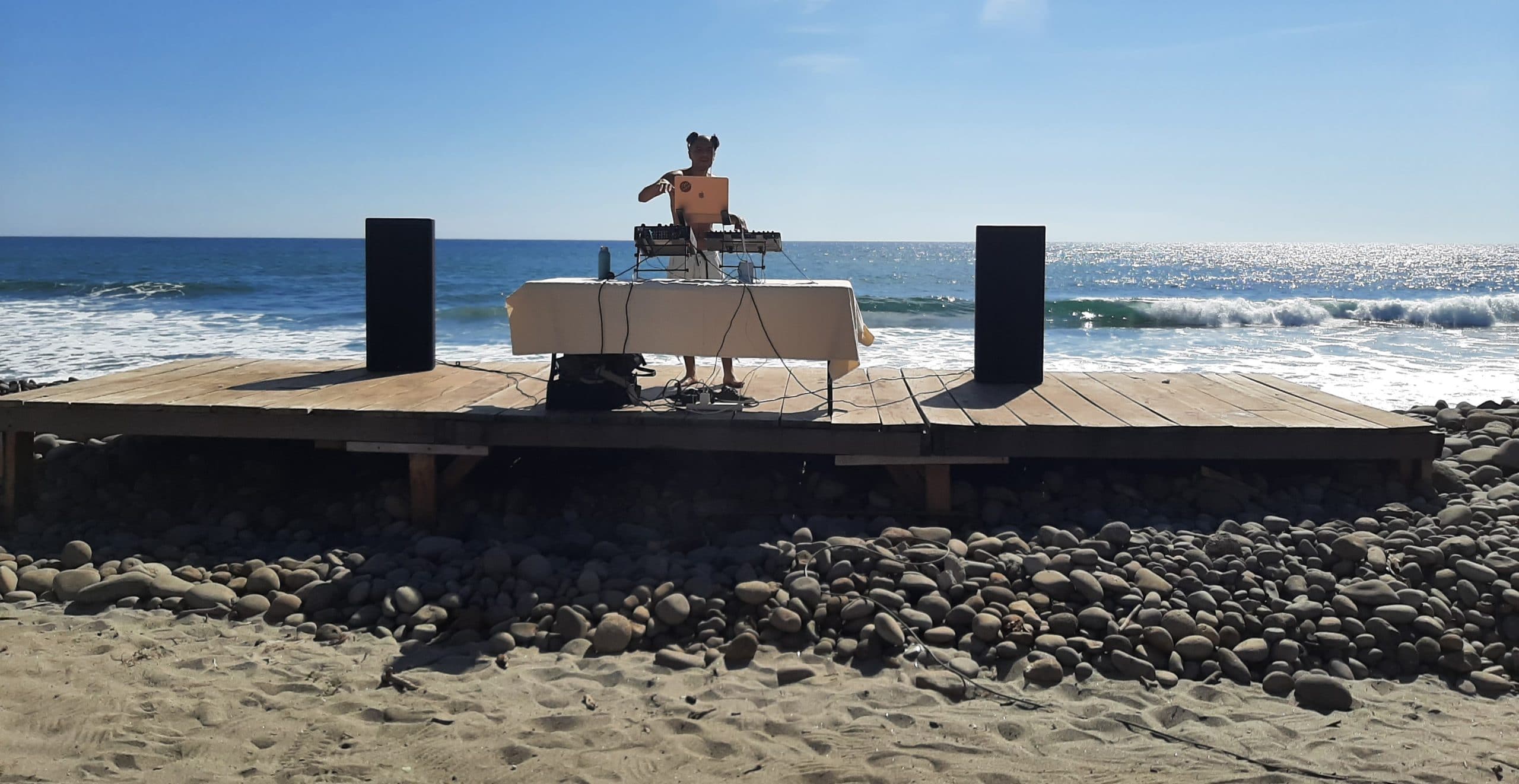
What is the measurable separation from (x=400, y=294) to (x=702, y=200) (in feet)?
6.74

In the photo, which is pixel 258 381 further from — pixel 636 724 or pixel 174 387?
pixel 636 724

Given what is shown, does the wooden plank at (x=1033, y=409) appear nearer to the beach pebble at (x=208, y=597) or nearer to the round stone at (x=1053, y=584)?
the round stone at (x=1053, y=584)

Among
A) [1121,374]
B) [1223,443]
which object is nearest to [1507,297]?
[1121,374]

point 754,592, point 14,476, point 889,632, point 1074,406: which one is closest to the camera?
point 889,632

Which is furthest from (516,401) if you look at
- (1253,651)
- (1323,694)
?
(1323,694)

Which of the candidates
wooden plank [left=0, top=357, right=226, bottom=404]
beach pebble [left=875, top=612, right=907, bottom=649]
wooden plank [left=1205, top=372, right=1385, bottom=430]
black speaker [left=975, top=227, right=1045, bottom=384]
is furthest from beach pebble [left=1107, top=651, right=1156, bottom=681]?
wooden plank [left=0, top=357, right=226, bottom=404]

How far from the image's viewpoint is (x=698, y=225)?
5.53 metres

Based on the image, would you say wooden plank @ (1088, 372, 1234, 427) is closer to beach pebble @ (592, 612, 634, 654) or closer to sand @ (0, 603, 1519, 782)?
sand @ (0, 603, 1519, 782)

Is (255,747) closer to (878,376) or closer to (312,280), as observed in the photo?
(878,376)

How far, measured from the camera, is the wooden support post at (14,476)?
524 centimetres

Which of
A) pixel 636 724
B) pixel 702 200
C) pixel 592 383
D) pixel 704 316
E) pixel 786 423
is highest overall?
pixel 702 200

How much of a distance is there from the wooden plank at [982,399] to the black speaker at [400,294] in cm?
303

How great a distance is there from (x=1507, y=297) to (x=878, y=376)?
2138 centimetres

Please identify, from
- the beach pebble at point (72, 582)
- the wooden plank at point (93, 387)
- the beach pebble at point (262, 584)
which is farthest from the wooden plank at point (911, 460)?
the wooden plank at point (93, 387)
